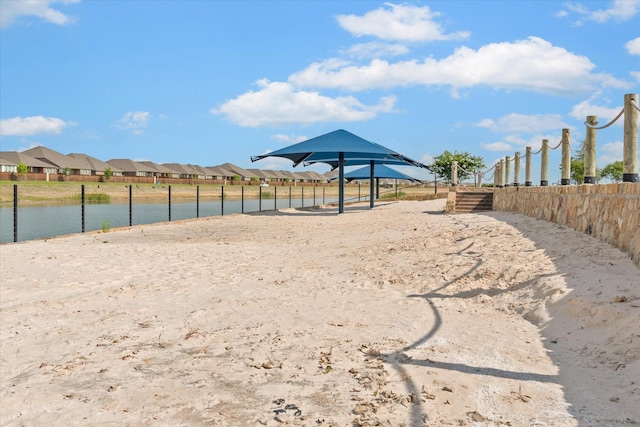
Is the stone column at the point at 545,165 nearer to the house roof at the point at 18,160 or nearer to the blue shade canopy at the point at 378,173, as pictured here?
Answer: the blue shade canopy at the point at 378,173

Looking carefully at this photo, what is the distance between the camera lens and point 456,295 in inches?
251

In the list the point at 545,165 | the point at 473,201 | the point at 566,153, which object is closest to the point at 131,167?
the point at 473,201

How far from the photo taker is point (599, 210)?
737cm

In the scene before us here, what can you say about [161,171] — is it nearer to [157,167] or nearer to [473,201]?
[157,167]

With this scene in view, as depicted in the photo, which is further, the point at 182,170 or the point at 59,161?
the point at 182,170

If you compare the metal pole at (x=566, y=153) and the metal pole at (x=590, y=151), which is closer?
the metal pole at (x=590, y=151)

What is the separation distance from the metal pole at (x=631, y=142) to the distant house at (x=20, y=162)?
72.2 m

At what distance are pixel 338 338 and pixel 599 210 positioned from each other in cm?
476

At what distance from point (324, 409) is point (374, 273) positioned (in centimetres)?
464

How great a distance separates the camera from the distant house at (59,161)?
73875 millimetres

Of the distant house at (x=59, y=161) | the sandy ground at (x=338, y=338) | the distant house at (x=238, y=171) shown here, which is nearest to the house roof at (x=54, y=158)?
the distant house at (x=59, y=161)

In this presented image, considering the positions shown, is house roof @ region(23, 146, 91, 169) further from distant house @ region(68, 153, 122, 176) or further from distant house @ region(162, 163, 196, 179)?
distant house @ region(162, 163, 196, 179)

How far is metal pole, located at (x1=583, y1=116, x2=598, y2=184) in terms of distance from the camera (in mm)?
8547

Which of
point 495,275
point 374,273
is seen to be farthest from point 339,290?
point 495,275
